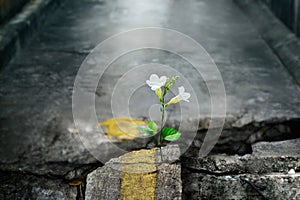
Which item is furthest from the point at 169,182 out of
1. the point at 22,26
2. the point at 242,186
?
the point at 22,26

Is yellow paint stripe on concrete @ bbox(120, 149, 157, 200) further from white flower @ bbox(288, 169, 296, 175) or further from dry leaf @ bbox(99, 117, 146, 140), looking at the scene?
dry leaf @ bbox(99, 117, 146, 140)

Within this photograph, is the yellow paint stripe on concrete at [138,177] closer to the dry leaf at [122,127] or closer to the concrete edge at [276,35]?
the dry leaf at [122,127]

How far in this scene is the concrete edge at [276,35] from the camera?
319 centimetres

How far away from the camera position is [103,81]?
10.1 feet

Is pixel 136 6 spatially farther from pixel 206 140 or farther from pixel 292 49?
pixel 206 140

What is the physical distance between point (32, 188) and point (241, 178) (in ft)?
3.65

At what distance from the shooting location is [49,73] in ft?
10.5

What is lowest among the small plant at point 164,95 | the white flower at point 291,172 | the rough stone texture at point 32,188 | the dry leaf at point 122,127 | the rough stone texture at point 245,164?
the rough stone texture at point 32,188

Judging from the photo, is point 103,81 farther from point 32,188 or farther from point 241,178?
point 241,178

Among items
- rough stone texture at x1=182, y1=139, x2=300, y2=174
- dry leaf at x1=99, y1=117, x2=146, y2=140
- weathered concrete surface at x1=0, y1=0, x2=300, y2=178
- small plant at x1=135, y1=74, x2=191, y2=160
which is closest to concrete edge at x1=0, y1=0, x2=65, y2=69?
weathered concrete surface at x1=0, y1=0, x2=300, y2=178

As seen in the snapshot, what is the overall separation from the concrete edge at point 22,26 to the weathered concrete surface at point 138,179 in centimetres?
212

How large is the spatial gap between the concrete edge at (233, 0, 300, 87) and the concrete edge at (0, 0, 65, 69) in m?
2.29

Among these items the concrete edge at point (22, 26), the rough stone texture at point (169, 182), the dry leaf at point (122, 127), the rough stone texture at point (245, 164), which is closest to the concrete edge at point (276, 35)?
the dry leaf at point (122, 127)

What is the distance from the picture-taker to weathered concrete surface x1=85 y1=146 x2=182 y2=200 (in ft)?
4.49
